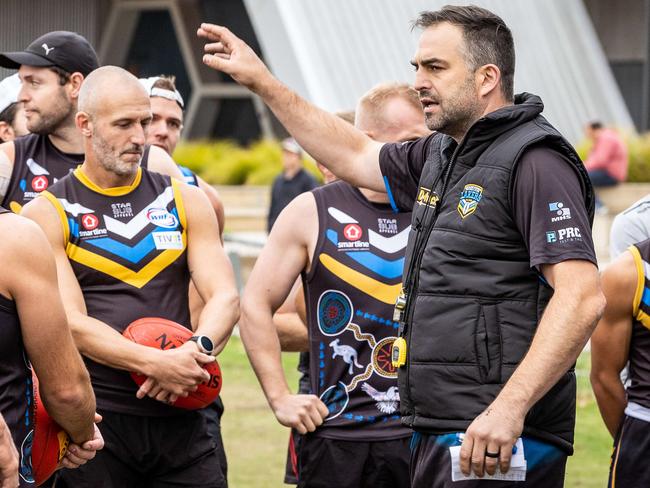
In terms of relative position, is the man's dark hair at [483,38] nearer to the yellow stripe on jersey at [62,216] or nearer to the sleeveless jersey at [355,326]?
the sleeveless jersey at [355,326]

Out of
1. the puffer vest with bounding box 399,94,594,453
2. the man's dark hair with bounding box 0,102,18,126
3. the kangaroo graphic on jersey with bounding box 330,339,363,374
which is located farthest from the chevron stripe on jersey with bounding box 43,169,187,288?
the man's dark hair with bounding box 0,102,18,126

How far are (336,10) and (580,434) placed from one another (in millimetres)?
16972

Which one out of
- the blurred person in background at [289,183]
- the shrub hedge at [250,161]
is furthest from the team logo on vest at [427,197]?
the shrub hedge at [250,161]

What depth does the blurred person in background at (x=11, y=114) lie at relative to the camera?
6.70 metres

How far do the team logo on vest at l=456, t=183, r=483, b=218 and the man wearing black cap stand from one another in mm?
2179

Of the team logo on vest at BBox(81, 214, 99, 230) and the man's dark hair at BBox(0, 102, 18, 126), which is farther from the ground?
the team logo on vest at BBox(81, 214, 99, 230)

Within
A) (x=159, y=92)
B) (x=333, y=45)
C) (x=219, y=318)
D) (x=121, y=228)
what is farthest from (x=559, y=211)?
(x=333, y=45)

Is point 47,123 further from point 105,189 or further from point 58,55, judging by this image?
point 105,189

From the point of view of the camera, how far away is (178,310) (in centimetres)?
525

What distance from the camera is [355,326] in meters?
5.25

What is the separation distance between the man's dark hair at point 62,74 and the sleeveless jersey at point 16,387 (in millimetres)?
2550

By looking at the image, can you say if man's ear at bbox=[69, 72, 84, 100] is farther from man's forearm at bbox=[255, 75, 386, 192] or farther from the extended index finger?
man's forearm at bbox=[255, 75, 386, 192]

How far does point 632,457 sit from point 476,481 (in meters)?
0.97

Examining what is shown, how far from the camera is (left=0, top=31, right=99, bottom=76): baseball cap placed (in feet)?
19.7
